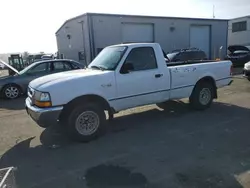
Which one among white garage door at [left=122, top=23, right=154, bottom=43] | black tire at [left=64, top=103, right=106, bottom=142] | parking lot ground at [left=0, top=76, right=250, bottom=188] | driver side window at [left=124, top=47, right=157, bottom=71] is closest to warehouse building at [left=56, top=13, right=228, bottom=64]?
white garage door at [left=122, top=23, right=154, bottom=43]

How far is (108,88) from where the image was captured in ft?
17.9

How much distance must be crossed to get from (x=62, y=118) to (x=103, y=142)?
37.9 inches

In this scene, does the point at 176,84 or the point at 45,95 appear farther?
the point at 176,84

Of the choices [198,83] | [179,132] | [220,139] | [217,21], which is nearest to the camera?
[220,139]

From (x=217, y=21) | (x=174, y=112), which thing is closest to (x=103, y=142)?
(x=174, y=112)

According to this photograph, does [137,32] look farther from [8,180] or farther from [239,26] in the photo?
[8,180]

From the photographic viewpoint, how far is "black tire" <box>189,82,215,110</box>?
23.5 ft

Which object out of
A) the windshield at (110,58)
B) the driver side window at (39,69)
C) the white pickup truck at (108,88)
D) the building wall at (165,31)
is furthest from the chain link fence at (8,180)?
the building wall at (165,31)

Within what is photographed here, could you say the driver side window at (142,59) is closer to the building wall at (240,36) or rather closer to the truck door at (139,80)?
the truck door at (139,80)

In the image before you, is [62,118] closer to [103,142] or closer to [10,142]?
[103,142]

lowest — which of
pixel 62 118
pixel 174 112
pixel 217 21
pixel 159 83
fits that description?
pixel 174 112

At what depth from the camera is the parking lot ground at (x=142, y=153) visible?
3680 mm

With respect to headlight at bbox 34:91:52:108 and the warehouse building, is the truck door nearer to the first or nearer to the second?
headlight at bbox 34:91:52:108

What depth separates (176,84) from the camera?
21.7 ft
